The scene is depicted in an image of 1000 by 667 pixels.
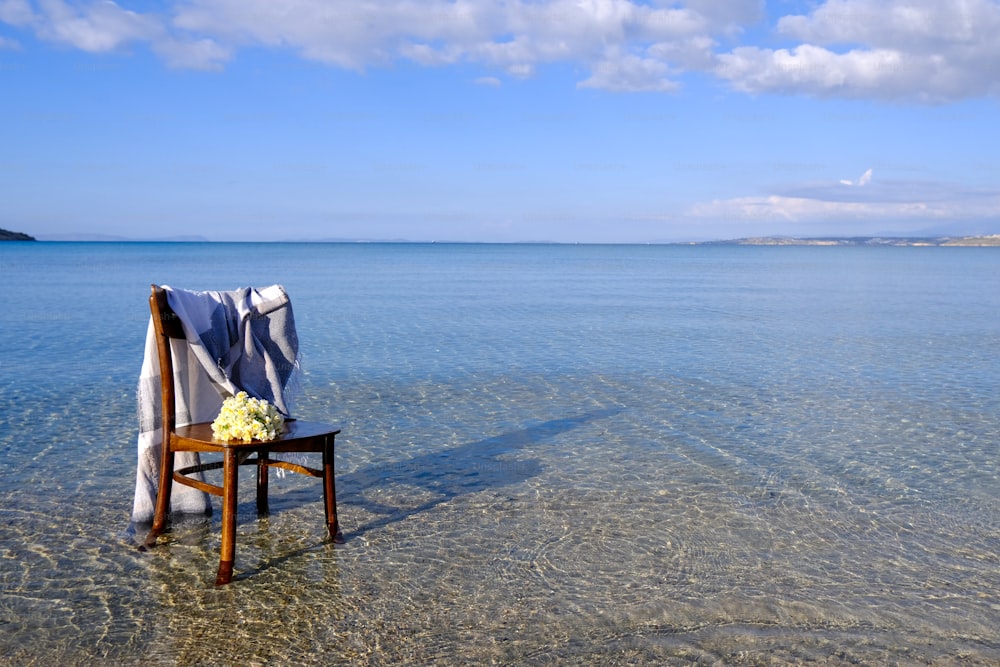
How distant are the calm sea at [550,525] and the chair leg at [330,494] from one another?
0.21 meters

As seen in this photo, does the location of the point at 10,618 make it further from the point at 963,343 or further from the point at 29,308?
the point at 29,308

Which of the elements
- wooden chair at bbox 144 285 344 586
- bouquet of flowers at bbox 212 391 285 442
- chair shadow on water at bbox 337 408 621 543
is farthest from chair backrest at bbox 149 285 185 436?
chair shadow on water at bbox 337 408 621 543

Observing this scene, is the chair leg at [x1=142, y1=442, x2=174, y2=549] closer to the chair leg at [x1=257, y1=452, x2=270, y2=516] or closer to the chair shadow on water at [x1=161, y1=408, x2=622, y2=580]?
the chair shadow on water at [x1=161, y1=408, x2=622, y2=580]

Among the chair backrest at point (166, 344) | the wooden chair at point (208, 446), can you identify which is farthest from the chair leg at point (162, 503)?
the chair backrest at point (166, 344)

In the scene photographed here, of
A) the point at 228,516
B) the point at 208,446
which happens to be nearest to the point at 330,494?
the point at 228,516

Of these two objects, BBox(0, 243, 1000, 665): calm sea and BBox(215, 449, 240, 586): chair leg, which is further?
BBox(215, 449, 240, 586): chair leg

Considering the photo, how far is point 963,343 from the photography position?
631 inches

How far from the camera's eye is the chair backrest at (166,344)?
4.70m

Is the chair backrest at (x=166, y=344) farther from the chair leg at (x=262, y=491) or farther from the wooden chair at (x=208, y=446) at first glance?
the chair leg at (x=262, y=491)

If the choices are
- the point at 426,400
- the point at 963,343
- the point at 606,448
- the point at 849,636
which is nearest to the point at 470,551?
the point at 849,636

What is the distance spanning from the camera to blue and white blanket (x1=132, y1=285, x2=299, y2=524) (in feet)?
16.5

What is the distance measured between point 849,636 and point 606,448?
12.1ft

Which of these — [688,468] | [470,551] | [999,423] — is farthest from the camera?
[999,423]

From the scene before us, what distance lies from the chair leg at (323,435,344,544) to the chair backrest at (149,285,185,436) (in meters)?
0.85
